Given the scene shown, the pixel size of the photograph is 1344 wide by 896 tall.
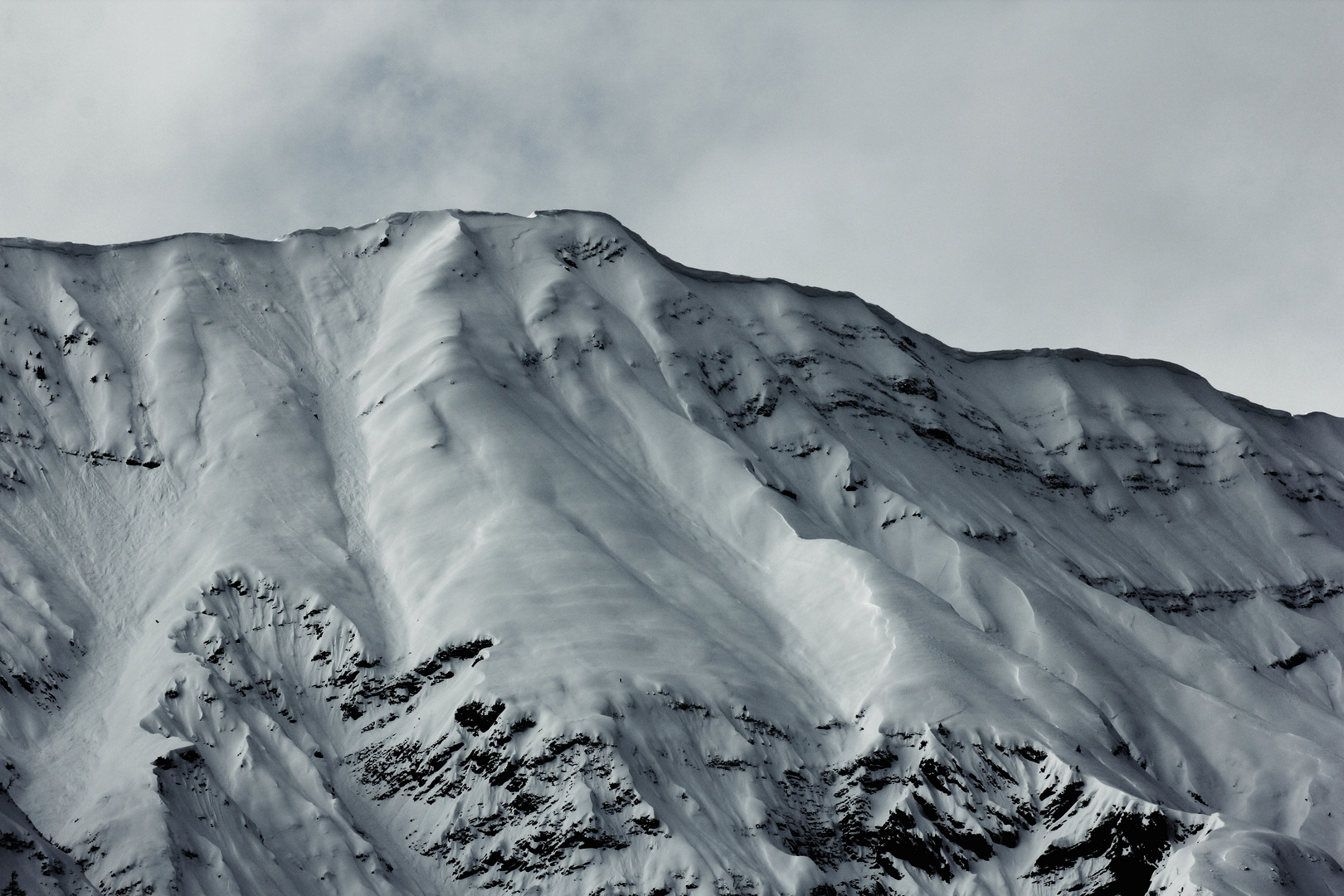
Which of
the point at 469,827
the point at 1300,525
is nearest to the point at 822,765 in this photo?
the point at 469,827

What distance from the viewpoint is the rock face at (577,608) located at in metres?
59.0

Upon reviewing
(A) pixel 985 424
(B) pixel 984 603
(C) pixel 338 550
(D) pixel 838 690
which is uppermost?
(A) pixel 985 424

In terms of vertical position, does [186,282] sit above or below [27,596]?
above

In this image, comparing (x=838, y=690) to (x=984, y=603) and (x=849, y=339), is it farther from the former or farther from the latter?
(x=849, y=339)

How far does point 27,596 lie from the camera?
65.3 m

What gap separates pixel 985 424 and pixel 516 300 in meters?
38.3

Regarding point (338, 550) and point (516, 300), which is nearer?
point (338, 550)

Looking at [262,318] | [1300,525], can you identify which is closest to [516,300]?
[262,318]

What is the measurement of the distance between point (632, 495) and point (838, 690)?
1866 cm

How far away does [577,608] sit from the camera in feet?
223

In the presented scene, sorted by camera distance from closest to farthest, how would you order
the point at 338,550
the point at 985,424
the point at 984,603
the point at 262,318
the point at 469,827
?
the point at 469,827 < the point at 338,550 < the point at 984,603 < the point at 262,318 < the point at 985,424

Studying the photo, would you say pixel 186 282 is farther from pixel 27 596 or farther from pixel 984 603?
pixel 984 603

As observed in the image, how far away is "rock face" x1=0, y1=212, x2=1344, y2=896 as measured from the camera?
5903cm

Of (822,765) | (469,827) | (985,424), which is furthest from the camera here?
(985,424)
